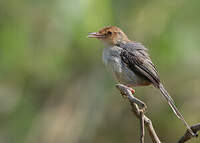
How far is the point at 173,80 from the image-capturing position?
29.2 ft

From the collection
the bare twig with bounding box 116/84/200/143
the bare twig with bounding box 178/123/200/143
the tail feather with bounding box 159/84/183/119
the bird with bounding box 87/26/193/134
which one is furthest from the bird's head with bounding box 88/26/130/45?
the bare twig with bounding box 178/123/200/143

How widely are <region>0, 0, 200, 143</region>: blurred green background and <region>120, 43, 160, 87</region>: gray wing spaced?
180 centimetres

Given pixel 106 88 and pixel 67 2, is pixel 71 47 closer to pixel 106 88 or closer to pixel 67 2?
pixel 106 88

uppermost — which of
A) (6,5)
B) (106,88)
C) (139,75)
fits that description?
(6,5)

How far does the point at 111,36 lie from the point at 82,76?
2.71 metres

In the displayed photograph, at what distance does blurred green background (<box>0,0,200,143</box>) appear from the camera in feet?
27.2

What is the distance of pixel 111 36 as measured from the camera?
255 inches

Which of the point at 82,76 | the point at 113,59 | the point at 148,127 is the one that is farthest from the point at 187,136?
the point at 82,76

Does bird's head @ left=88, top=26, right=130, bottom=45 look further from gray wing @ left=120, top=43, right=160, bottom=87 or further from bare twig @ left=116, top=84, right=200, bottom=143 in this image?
bare twig @ left=116, top=84, right=200, bottom=143

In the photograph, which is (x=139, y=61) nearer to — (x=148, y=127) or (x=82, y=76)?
(x=148, y=127)

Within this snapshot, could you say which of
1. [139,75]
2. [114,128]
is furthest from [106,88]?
[139,75]

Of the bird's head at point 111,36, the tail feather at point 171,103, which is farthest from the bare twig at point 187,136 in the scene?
the bird's head at point 111,36

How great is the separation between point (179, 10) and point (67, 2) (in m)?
2.14

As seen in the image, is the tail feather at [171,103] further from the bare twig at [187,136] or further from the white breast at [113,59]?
the bare twig at [187,136]
